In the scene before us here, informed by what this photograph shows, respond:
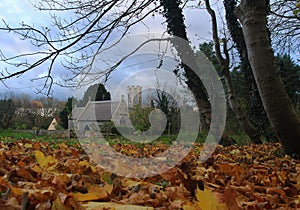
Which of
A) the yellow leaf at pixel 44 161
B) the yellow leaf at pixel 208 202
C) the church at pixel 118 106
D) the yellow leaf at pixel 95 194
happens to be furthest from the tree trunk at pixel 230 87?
the yellow leaf at pixel 208 202

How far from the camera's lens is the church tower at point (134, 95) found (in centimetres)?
346

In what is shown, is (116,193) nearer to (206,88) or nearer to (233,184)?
(233,184)

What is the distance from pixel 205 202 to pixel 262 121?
21.9ft

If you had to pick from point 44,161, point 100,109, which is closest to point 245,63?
point 100,109

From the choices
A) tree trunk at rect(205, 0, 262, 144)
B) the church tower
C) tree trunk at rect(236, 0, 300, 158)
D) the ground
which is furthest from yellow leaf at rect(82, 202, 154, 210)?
tree trunk at rect(205, 0, 262, 144)

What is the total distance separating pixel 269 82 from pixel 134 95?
6.03 feet

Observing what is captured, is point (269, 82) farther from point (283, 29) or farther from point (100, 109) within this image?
point (283, 29)

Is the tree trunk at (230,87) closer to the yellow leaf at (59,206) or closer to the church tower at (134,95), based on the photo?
the church tower at (134,95)

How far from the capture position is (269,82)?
250 cm

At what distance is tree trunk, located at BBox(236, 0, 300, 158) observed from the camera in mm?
2479

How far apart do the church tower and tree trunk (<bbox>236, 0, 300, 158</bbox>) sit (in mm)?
1398

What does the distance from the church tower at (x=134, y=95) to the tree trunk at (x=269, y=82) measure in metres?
1.40

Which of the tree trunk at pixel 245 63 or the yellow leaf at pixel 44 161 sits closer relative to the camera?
the yellow leaf at pixel 44 161

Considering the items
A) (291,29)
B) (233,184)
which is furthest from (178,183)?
(291,29)
